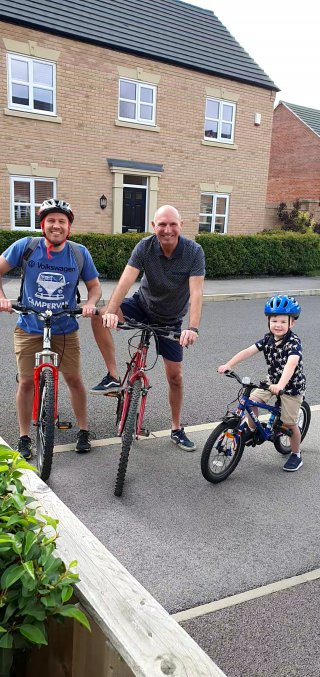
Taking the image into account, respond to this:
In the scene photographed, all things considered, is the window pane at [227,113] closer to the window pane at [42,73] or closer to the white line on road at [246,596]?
the window pane at [42,73]

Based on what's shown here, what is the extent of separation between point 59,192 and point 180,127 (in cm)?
509

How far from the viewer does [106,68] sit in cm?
1645

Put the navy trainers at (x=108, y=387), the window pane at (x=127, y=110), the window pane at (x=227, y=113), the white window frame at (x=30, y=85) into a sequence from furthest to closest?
the window pane at (x=227, y=113)
the window pane at (x=127, y=110)
the white window frame at (x=30, y=85)
the navy trainers at (x=108, y=387)

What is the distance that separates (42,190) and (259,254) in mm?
7277

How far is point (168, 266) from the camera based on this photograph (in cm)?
418

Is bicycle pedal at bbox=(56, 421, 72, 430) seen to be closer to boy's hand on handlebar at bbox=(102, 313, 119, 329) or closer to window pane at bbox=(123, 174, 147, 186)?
boy's hand on handlebar at bbox=(102, 313, 119, 329)

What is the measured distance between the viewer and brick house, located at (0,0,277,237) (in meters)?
15.4

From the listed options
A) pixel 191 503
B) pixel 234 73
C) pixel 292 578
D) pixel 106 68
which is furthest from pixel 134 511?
pixel 234 73

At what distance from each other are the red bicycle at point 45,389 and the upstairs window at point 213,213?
54.5 ft

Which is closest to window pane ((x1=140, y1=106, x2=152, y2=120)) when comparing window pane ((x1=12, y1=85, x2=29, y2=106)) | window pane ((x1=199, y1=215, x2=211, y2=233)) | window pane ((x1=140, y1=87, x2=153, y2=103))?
window pane ((x1=140, y1=87, x2=153, y2=103))

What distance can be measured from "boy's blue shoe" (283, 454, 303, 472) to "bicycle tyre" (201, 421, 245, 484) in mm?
509

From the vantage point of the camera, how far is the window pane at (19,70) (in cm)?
1520

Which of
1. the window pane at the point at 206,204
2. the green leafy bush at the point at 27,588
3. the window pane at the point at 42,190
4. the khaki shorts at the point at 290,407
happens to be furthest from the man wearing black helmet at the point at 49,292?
the window pane at the point at 206,204

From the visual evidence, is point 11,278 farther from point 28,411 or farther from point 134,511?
point 134,511
